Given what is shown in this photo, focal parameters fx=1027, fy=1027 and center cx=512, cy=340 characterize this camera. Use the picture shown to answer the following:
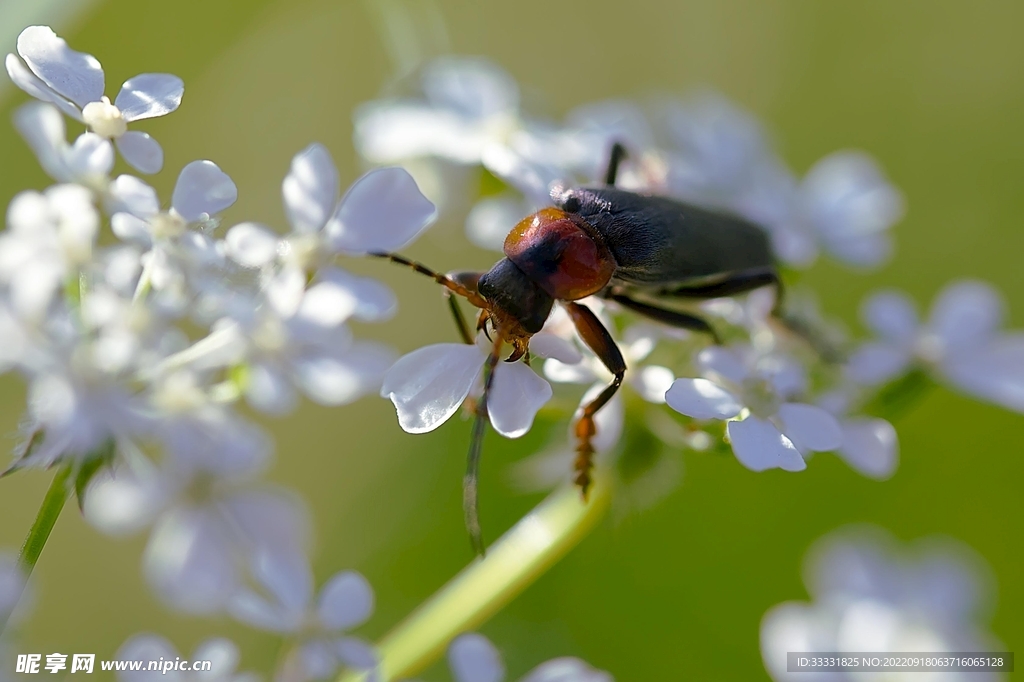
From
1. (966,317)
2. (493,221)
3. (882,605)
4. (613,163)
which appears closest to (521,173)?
(493,221)

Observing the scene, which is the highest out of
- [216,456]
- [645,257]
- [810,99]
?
[216,456]

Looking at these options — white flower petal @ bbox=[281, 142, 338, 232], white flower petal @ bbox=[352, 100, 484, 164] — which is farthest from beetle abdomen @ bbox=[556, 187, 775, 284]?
white flower petal @ bbox=[281, 142, 338, 232]

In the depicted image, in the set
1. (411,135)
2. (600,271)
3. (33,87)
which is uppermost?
(33,87)

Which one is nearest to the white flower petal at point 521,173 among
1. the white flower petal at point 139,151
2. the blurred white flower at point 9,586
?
Answer: the white flower petal at point 139,151

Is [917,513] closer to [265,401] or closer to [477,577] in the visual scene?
[477,577]

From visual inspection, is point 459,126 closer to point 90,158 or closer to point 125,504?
point 90,158

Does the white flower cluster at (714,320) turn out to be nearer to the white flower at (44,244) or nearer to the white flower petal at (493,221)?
the white flower petal at (493,221)

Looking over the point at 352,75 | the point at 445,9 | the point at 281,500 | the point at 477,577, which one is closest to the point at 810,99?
the point at 445,9
